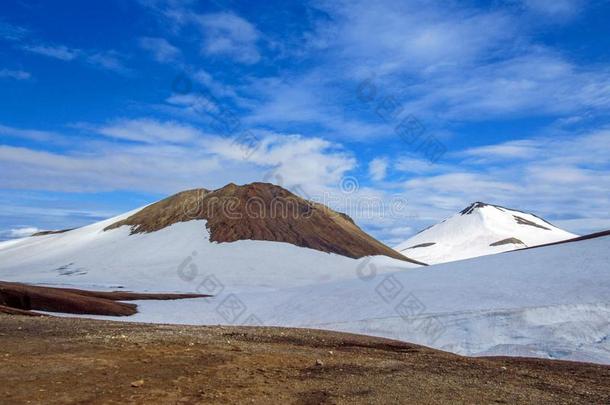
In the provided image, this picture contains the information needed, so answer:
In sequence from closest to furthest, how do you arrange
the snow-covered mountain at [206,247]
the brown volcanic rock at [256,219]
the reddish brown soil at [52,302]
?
the reddish brown soil at [52,302] < the snow-covered mountain at [206,247] < the brown volcanic rock at [256,219]

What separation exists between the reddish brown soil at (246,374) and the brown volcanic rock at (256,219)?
92537 millimetres

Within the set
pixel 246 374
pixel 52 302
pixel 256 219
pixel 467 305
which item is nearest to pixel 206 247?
pixel 256 219

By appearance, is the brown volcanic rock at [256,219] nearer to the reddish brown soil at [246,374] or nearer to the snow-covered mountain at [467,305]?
the snow-covered mountain at [467,305]

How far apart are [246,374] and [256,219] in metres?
108

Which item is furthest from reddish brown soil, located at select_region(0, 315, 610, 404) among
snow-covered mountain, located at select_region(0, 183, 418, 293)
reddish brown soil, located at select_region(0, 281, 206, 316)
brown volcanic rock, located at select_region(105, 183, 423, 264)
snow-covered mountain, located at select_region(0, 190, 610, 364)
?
brown volcanic rock, located at select_region(105, 183, 423, 264)

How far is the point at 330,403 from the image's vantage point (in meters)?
9.61

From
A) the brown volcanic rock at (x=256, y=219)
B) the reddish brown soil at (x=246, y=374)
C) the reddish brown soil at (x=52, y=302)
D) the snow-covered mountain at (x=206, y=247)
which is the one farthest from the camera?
the brown volcanic rock at (x=256, y=219)

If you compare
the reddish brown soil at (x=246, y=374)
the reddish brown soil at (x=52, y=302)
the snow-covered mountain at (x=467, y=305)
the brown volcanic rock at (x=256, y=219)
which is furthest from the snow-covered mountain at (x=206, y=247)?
the reddish brown soil at (x=246, y=374)

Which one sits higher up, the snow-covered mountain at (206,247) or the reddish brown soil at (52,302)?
the snow-covered mountain at (206,247)

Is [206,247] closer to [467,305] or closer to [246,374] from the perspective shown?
[467,305]

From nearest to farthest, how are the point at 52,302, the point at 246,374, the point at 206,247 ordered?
the point at 246,374
the point at 52,302
the point at 206,247

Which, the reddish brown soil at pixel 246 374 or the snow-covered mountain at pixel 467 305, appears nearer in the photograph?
the reddish brown soil at pixel 246 374

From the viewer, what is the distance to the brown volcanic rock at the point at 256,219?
372 feet

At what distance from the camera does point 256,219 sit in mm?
118625
